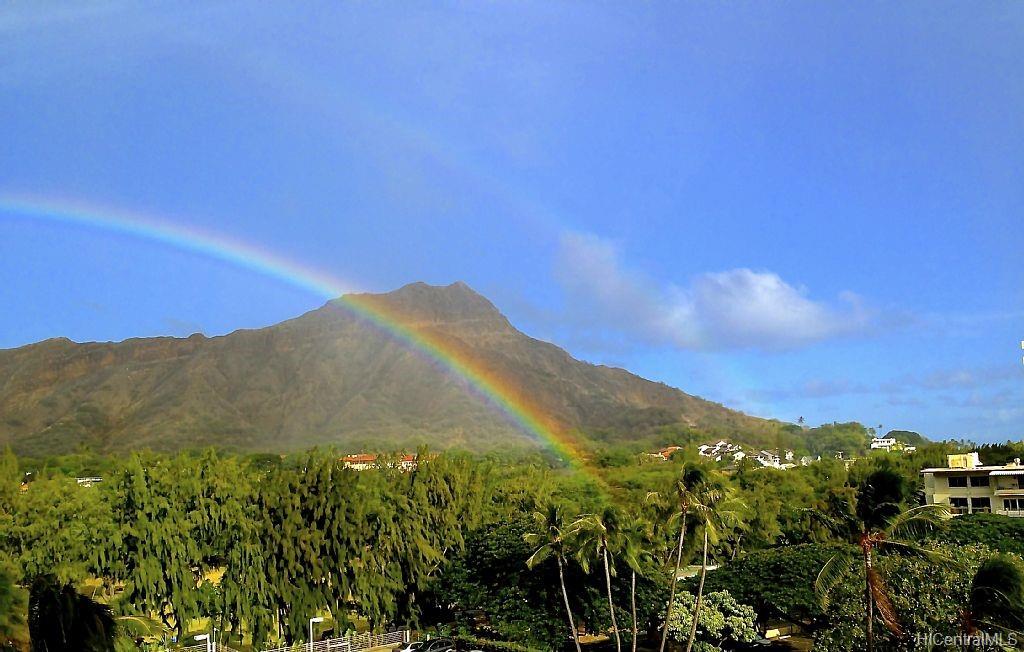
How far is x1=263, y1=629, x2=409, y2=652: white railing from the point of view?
96.3ft

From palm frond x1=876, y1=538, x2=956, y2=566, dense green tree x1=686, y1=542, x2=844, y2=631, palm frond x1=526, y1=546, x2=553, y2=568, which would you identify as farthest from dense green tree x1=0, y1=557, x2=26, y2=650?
dense green tree x1=686, y1=542, x2=844, y2=631

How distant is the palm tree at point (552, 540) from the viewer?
28312 mm

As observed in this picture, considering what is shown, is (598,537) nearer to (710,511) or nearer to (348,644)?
(710,511)

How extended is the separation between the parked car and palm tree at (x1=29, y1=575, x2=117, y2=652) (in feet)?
71.0

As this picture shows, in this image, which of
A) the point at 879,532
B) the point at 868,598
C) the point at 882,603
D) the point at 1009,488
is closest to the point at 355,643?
the point at 868,598

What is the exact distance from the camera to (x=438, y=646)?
96.2 feet

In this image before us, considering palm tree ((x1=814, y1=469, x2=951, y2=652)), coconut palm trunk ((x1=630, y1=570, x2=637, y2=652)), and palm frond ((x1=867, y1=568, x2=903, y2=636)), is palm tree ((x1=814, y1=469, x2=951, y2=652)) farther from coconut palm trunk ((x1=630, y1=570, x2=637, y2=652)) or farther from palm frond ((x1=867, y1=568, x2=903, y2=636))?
coconut palm trunk ((x1=630, y1=570, x2=637, y2=652))

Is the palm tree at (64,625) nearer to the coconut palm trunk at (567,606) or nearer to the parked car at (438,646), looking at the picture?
the coconut palm trunk at (567,606)

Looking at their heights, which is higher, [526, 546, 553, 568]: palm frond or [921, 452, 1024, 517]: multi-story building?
[921, 452, 1024, 517]: multi-story building

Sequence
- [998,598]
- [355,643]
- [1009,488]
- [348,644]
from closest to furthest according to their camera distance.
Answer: [998,598]
[348,644]
[355,643]
[1009,488]

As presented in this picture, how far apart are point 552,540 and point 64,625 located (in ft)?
70.8

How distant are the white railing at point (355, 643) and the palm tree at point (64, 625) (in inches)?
870

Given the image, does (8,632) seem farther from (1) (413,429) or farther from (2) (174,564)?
→ (1) (413,429)

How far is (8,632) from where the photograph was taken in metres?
10.2
